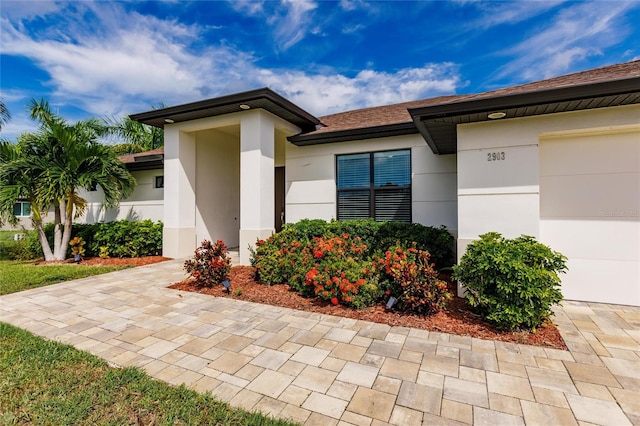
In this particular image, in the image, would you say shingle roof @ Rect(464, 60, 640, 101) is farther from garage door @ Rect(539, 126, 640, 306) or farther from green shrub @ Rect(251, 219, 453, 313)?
green shrub @ Rect(251, 219, 453, 313)

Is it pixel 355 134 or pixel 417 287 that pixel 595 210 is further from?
pixel 355 134

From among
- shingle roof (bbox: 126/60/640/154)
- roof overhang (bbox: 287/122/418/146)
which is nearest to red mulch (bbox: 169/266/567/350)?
shingle roof (bbox: 126/60/640/154)

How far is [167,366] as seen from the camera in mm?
2703

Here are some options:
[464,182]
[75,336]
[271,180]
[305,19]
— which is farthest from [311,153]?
[75,336]

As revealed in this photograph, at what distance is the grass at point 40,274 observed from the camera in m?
5.60

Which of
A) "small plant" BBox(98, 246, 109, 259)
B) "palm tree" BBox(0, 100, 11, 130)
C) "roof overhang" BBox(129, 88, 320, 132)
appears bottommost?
"small plant" BBox(98, 246, 109, 259)

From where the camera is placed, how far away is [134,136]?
16.3 meters

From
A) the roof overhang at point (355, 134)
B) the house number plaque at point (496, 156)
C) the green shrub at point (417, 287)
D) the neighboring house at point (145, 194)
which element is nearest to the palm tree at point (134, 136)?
the neighboring house at point (145, 194)

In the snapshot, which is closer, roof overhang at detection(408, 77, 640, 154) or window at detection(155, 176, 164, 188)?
roof overhang at detection(408, 77, 640, 154)

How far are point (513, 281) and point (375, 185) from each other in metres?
4.37

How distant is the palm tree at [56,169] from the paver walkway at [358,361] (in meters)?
3.98

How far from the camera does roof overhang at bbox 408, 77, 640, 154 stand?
3.62 m

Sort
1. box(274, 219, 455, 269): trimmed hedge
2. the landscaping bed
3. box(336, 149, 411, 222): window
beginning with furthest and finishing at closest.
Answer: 1. the landscaping bed
2. box(336, 149, 411, 222): window
3. box(274, 219, 455, 269): trimmed hedge

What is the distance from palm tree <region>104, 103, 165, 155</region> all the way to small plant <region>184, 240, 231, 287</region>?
13.6 meters
